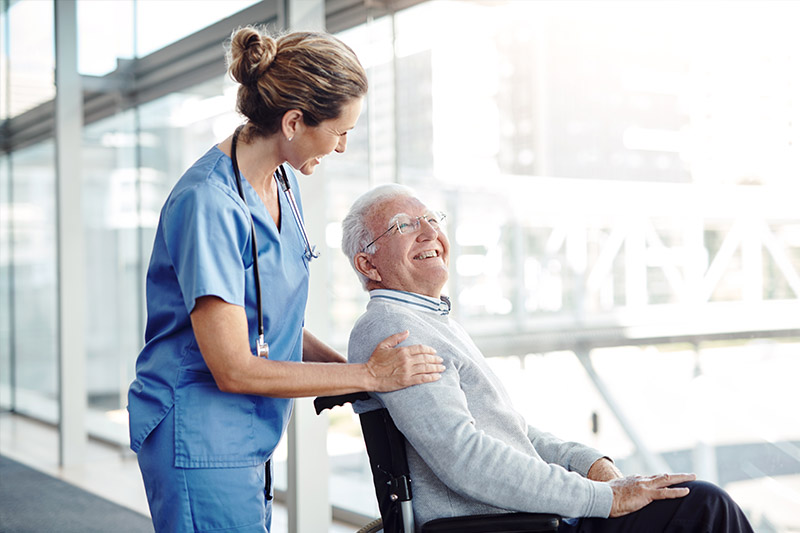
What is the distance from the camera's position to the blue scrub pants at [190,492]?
1.50 m

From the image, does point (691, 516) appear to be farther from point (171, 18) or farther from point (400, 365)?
point (171, 18)

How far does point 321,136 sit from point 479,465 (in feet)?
2.32

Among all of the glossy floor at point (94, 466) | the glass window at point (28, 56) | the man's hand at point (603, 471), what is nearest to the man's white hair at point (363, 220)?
the man's hand at point (603, 471)

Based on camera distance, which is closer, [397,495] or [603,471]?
[397,495]

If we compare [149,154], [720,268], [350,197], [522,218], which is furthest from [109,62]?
[720,268]

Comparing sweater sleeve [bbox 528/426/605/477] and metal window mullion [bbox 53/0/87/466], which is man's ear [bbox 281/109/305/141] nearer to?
sweater sleeve [bbox 528/426/605/477]

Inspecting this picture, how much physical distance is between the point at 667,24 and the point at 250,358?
5.97ft

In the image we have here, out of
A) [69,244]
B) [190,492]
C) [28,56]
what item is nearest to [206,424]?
[190,492]

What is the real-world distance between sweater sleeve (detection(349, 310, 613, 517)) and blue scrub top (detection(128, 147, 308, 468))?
0.28 metres

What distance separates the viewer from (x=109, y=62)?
5227mm

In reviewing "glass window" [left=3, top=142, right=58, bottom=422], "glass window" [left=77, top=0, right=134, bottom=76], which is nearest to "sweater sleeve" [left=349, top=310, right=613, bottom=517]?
"glass window" [left=77, top=0, right=134, bottom=76]

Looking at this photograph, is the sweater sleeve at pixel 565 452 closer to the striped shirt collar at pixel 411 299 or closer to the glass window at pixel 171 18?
the striped shirt collar at pixel 411 299

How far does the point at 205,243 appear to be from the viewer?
144 centimetres

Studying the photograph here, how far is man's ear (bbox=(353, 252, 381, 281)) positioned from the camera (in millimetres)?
1855
